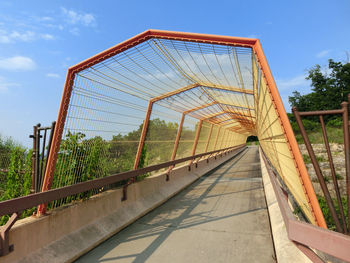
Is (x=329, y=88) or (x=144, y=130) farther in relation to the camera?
(x=329, y=88)

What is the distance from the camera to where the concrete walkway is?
3682 millimetres

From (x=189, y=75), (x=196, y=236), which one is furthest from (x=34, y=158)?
(x=189, y=75)

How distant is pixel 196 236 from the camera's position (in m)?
4.45

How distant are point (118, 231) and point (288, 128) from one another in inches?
144

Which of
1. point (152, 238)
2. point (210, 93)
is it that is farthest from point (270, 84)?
point (210, 93)

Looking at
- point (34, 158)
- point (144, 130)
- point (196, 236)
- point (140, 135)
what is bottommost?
point (196, 236)

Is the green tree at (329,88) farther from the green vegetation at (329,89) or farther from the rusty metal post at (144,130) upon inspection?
the rusty metal post at (144,130)

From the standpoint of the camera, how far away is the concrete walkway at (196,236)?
12.1 ft

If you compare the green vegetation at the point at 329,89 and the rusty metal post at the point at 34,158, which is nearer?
the rusty metal post at the point at 34,158

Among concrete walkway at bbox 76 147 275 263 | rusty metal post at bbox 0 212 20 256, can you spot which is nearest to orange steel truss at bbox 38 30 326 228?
rusty metal post at bbox 0 212 20 256

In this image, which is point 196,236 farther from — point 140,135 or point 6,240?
point 140,135

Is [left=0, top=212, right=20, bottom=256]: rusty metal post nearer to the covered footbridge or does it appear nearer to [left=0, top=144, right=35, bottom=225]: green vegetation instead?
the covered footbridge

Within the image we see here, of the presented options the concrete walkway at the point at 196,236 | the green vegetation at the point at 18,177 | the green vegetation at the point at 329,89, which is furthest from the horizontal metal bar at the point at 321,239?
the green vegetation at the point at 329,89

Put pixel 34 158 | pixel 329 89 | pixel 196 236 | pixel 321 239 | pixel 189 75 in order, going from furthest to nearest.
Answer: pixel 329 89 < pixel 189 75 < pixel 34 158 < pixel 196 236 < pixel 321 239
